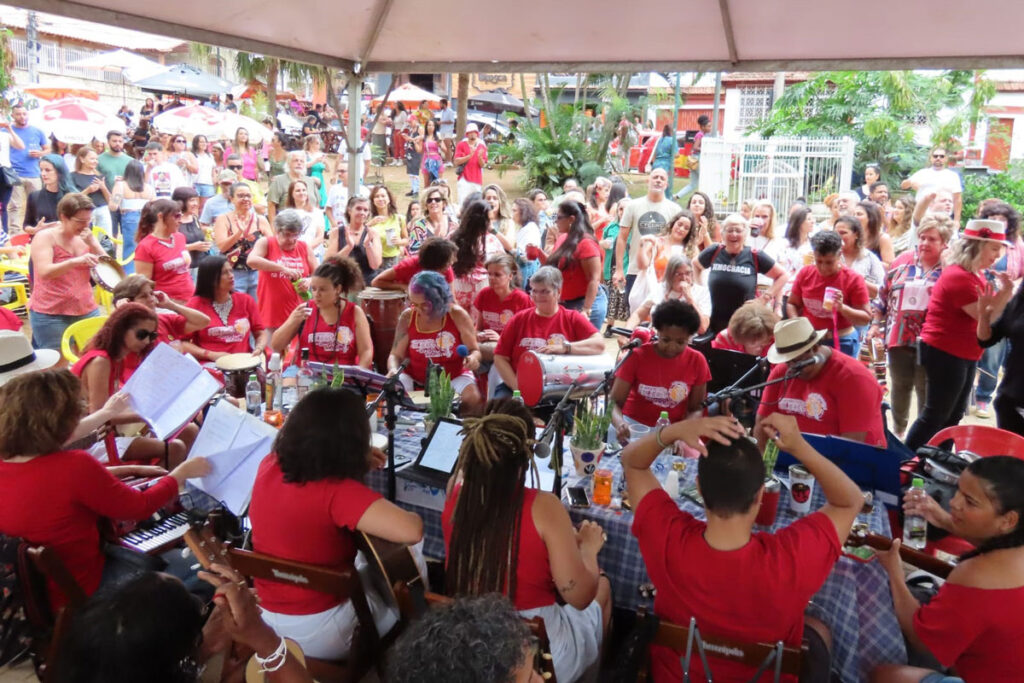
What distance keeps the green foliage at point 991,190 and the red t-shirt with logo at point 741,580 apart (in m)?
12.8

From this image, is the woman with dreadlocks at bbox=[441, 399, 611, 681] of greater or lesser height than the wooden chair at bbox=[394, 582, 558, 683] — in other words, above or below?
above

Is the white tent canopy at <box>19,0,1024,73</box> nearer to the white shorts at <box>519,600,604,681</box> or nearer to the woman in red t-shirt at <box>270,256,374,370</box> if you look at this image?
the woman in red t-shirt at <box>270,256,374,370</box>

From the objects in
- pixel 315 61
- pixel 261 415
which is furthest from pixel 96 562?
pixel 315 61

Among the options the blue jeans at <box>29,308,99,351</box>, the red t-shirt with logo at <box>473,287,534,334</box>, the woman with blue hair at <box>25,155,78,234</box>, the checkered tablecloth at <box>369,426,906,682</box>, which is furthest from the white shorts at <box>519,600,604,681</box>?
the woman with blue hair at <box>25,155,78,234</box>

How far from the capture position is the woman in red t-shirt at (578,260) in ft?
21.7

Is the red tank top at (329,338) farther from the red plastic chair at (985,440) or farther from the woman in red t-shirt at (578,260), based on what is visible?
the red plastic chair at (985,440)

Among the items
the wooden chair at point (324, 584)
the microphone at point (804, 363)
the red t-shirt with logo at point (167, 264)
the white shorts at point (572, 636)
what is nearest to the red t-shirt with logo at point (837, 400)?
the microphone at point (804, 363)

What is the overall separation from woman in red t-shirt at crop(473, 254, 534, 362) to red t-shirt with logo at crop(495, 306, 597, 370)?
39cm

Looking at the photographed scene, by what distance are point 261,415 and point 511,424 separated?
212cm

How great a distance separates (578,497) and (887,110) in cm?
1655

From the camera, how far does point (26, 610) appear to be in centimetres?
283

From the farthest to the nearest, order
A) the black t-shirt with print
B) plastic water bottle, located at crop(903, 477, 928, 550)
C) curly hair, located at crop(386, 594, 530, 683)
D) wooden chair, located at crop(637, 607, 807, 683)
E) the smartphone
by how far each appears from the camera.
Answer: the black t-shirt with print
the smartphone
plastic water bottle, located at crop(903, 477, 928, 550)
wooden chair, located at crop(637, 607, 807, 683)
curly hair, located at crop(386, 594, 530, 683)

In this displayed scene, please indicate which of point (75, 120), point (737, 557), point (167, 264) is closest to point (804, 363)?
point (737, 557)

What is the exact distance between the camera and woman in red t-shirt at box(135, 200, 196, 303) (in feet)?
19.9
